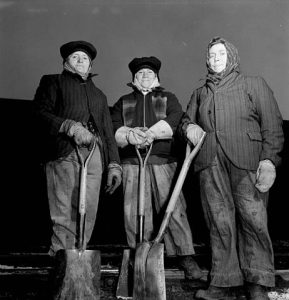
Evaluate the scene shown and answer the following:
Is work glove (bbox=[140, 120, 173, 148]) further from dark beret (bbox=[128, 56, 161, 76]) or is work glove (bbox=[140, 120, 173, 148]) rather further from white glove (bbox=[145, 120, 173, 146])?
dark beret (bbox=[128, 56, 161, 76])

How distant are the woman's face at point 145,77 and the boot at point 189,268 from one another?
60.7 inches

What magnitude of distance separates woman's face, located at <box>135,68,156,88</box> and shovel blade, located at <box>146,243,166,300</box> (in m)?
1.51

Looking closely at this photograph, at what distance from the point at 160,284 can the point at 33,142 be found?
15.1 ft

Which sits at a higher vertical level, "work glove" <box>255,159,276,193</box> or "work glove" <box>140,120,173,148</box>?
"work glove" <box>140,120,173,148</box>

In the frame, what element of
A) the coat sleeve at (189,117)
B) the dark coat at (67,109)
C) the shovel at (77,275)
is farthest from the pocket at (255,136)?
the shovel at (77,275)

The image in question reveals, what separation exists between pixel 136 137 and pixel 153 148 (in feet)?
0.87

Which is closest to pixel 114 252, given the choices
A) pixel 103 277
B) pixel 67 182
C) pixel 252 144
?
pixel 103 277

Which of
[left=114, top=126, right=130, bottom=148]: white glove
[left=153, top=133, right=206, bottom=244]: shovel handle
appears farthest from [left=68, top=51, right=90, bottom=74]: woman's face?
[left=153, top=133, right=206, bottom=244]: shovel handle

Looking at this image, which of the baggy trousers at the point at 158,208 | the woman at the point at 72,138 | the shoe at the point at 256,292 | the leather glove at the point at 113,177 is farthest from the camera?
the baggy trousers at the point at 158,208

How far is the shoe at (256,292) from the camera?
275 cm

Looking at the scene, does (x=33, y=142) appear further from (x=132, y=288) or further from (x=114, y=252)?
(x=132, y=288)

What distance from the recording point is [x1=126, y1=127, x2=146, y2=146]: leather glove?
334cm

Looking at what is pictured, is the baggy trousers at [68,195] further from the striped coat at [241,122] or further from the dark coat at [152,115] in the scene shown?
the striped coat at [241,122]

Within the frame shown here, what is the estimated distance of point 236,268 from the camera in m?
2.98
